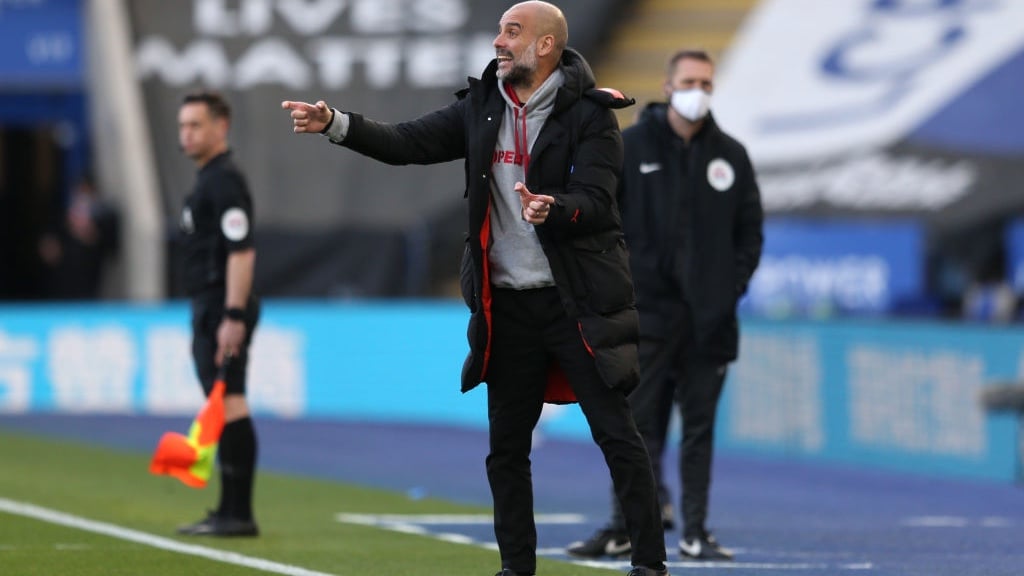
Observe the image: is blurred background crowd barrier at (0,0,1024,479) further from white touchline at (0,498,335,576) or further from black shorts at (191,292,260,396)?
black shorts at (191,292,260,396)

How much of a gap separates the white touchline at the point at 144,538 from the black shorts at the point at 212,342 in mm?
796

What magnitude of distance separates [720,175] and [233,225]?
2330 millimetres

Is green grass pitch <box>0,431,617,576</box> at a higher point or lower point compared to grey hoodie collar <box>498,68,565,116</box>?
lower

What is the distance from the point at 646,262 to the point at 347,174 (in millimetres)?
13772

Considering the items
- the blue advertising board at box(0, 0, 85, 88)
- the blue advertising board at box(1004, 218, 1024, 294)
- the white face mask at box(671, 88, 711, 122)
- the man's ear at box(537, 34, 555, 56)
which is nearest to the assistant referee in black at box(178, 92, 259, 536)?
the white face mask at box(671, 88, 711, 122)

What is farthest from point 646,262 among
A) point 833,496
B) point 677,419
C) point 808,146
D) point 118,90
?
point 118,90

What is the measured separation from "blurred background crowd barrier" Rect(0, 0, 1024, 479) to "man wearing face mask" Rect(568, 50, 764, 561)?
9.28 metres

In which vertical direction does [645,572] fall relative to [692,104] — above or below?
below

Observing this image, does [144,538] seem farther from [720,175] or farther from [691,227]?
[720,175]

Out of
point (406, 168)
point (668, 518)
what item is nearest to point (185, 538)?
point (668, 518)

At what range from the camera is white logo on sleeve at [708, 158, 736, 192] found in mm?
10047

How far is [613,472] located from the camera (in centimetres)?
781

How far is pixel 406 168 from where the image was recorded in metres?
23.4

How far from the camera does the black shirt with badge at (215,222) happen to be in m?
10.4
